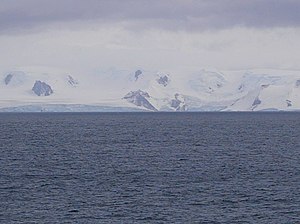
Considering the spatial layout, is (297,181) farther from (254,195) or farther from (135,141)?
(135,141)

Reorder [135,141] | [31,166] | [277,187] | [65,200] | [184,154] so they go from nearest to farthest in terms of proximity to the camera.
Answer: [65,200], [277,187], [31,166], [184,154], [135,141]

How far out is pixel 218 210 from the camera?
149 feet

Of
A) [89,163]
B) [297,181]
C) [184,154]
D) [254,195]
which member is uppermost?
[184,154]

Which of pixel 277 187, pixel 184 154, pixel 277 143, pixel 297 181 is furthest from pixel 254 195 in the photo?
pixel 277 143

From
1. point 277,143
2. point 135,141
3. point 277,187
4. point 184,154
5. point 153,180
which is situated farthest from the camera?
point 135,141

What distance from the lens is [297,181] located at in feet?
188

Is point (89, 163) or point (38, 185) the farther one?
point (89, 163)

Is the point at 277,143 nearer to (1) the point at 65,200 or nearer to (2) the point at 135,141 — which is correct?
(2) the point at 135,141

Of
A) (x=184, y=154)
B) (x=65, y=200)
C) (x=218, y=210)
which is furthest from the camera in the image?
(x=184, y=154)

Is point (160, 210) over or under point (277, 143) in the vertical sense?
under

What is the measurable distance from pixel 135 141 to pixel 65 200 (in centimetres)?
5960

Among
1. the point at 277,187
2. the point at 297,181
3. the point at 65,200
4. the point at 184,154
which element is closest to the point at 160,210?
the point at 65,200

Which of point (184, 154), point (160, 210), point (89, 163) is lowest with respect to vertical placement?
point (160, 210)

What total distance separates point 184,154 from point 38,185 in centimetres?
3133
